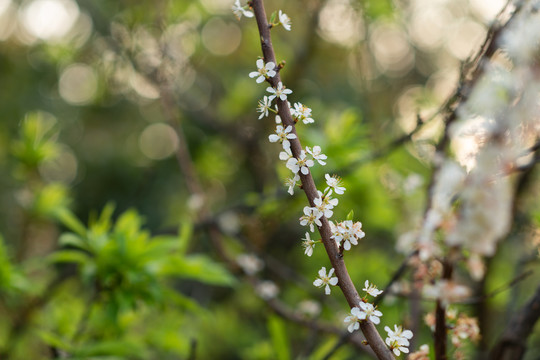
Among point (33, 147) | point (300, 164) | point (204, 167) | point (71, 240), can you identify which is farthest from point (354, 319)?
point (204, 167)

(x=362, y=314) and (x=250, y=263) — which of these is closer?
(x=362, y=314)

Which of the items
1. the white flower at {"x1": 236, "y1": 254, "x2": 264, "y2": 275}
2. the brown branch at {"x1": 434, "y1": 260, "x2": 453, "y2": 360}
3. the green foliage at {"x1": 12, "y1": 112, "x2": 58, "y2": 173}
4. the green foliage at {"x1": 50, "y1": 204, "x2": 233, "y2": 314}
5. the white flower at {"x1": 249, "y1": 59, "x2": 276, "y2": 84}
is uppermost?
the green foliage at {"x1": 12, "y1": 112, "x2": 58, "y2": 173}

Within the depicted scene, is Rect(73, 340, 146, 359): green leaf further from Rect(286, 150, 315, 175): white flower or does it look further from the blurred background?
Rect(286, 150, 315, 175): white flower

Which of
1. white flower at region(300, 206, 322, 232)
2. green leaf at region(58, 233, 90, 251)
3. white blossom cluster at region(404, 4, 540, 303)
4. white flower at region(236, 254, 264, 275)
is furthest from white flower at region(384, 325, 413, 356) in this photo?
white flower at region(236, 254, 264, 275)

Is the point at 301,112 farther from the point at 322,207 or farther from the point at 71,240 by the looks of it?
the point at 71,240

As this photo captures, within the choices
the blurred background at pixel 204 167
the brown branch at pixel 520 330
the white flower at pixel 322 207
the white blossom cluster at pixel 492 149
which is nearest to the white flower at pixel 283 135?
the white flower at pixel 322 207
